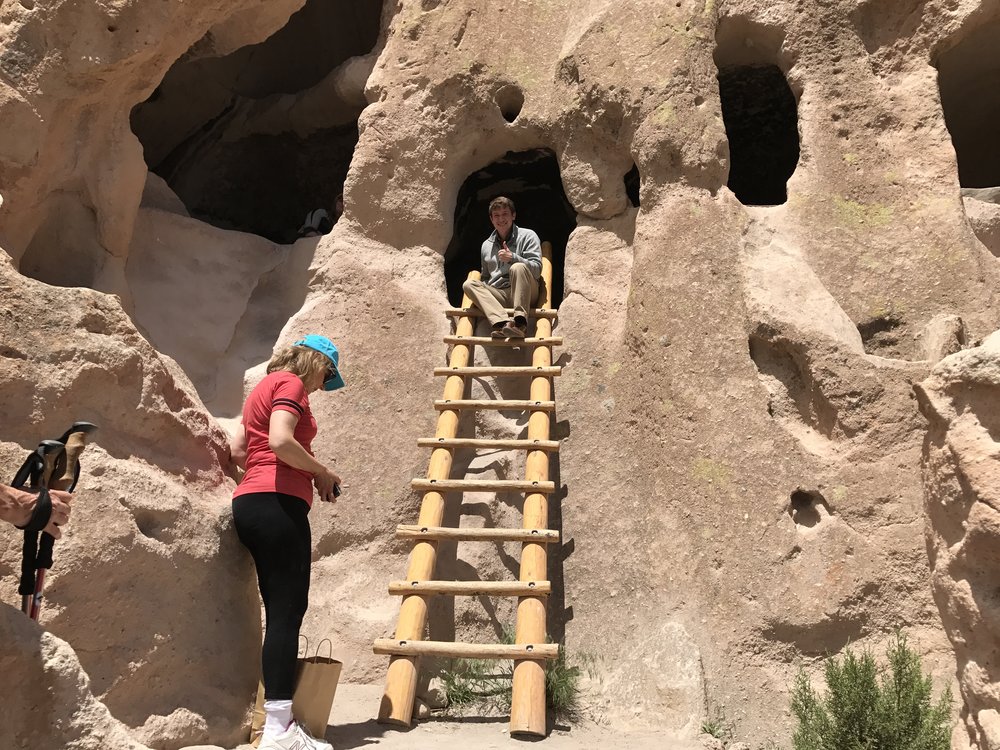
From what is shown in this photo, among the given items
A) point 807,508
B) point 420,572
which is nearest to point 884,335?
point 807,508

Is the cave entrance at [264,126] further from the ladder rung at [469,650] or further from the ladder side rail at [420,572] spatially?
the ladder rung at [469,650]

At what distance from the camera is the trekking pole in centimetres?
256

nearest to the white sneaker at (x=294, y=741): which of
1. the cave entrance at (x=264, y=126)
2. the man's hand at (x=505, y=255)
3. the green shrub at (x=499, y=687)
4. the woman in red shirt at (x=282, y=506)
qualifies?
the woman in red shirt at (x=282, y=506)

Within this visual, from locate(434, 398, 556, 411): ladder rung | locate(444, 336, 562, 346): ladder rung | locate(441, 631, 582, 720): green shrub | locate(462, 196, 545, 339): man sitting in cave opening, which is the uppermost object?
locate(462, 196, 545, 339): man sitting in cave opening

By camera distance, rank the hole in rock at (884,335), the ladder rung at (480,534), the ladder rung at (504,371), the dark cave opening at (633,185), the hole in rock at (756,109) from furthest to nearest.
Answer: the dark cave opening at (633,185), the hole in rock at (756,109), the ladder rung at (504,371), the hole in rock at (884,335), the ladder rung at (480,534)

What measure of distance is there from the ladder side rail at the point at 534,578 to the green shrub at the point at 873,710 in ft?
2.96

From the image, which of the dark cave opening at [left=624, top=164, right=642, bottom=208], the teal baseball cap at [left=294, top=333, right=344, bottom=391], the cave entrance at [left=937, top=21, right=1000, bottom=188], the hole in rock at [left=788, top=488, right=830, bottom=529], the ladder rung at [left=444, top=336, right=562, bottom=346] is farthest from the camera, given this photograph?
the dark cave opening at [left=624, top=164, right=642, bottom=208]

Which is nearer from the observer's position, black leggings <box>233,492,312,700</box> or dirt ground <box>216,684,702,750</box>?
black leggings <box>233,492,312,700</box>

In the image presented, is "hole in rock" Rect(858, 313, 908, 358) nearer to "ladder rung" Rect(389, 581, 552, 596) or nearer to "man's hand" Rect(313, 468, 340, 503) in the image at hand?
"ladder rung" Rect(389, 581, 552, 596)

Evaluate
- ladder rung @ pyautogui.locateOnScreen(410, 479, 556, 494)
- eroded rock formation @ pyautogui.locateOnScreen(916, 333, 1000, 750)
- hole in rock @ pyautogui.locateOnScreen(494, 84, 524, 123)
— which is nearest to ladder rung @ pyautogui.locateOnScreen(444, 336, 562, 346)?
ladder rung @ pyautogui.locateOnScreen(410, 479, 556, 494)

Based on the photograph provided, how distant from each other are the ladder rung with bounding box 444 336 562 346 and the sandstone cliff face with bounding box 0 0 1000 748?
161 millimetres

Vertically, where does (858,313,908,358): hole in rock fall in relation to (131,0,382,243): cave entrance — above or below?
below

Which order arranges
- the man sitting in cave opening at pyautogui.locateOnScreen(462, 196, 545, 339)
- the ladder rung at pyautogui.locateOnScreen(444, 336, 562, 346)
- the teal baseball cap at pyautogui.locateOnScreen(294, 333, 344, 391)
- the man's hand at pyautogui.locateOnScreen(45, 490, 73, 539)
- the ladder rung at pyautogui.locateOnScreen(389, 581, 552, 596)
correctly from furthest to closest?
1. the man sitting in cave opening at pyautogui.locateOnScreen(462, 196, 545, 339)
2. the ladder rung at pyautogui.locateOnScreen(444, 336, 562, 346)
3. the ladder rung at pyautogui.locateOnScreen(389, 581, 552, 596)
4. the teal baseball cap at pyautogui.locateOnScreen(294, 333, 344, 391)
5. the man's hand at pyautogui.locateOnScreen(45, 490, 73, 539)

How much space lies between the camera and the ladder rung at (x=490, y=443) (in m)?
4.33
